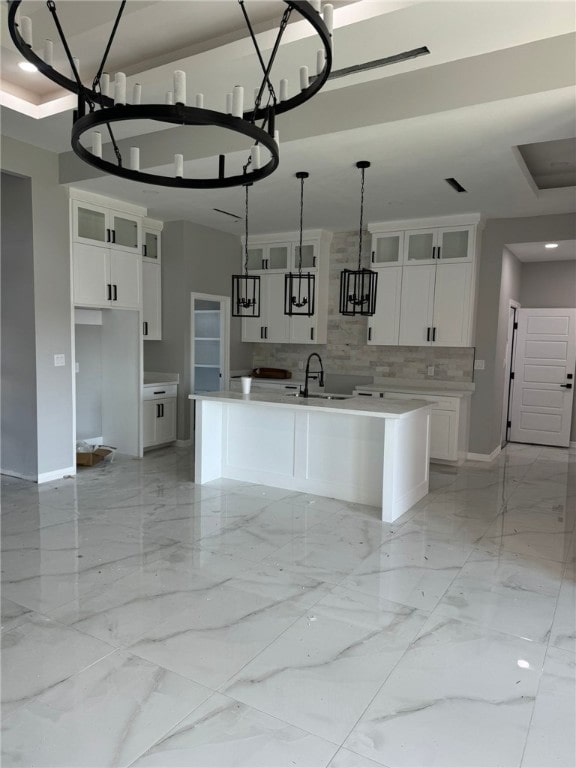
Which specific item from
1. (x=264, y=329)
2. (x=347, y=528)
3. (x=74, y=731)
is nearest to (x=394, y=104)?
(x=347, y=528)

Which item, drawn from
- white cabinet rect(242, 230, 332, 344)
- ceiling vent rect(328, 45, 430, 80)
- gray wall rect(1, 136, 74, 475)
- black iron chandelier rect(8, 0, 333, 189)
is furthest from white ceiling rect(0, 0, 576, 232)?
white cabinet rect(242, 230, 332, 344)

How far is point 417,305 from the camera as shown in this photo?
19.9 feet

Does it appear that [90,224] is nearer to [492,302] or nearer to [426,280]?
[426,280]

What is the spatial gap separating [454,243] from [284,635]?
473 cm

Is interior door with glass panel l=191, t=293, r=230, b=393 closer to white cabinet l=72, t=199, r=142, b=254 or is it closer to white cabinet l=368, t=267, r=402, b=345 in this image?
white cabinet l=72, t=199, r=142, b=254

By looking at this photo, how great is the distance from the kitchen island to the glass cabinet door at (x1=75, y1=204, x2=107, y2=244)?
→ 2049 mm

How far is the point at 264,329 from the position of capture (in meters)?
7.18

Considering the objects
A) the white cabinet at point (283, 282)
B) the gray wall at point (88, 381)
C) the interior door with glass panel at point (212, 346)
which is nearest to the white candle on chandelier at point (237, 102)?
the gray wall at point (88, 381)

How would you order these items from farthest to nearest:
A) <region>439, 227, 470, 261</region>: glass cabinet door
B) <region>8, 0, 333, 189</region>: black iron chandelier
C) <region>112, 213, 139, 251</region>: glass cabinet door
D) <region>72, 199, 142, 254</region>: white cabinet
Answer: <region>439, 227, 470, 261</region>: glass cabinet door → <region>112, 213, 139, 251</region>: glass cabinet door → <region>72, 199, 142, 254</region>: white cabinet → <region>8, 0, 333, 189</region>: black iron chandelier

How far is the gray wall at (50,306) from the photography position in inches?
185

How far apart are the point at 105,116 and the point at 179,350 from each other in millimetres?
4713

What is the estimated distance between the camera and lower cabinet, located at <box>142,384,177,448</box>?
607 centimetres

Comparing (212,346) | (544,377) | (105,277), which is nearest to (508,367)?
(544,377)

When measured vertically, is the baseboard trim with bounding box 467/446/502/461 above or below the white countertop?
below
